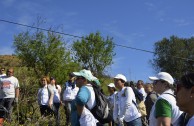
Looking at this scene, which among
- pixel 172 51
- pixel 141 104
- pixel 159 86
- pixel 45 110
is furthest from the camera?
pixel 172 51

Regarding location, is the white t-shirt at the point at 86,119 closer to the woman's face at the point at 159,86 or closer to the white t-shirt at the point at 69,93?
the woman's face at the point at 159,86

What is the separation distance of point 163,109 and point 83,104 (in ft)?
4.38

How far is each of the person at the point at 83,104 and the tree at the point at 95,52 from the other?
34.9 meters

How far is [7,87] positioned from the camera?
1062 centimetres

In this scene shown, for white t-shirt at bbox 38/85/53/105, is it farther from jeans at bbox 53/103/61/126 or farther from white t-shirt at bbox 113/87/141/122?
white t-shirt at bbox 113/87/141/122

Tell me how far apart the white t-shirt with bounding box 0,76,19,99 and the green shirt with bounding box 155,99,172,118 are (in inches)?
288

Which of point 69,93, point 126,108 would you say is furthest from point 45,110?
point 126,108

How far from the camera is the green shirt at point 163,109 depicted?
389 centimetres

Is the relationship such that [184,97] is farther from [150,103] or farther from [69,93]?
[69,93]

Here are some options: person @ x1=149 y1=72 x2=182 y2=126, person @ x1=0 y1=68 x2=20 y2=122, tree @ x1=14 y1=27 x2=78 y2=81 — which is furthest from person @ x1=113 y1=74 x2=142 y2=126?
tree @ x1=14 y1=27 x2=78 y2=81

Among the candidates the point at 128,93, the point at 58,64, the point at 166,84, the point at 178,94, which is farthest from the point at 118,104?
the point at 58,64

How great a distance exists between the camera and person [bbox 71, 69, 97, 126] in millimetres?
4963

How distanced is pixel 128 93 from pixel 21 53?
28.6 m

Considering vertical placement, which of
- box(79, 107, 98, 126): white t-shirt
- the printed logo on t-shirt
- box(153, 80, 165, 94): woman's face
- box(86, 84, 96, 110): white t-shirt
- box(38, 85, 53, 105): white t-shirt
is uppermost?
the printed logo on t-shirt
